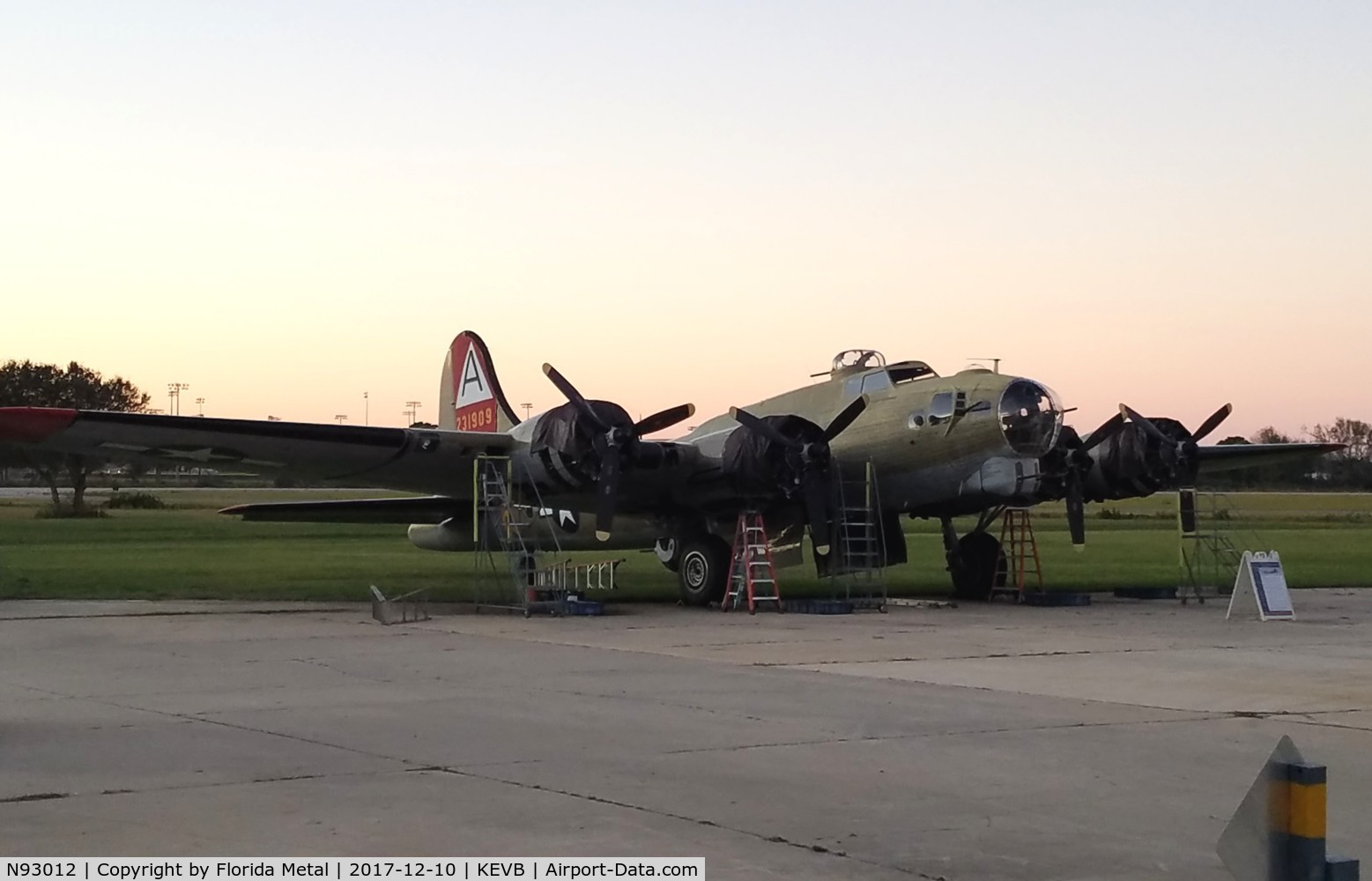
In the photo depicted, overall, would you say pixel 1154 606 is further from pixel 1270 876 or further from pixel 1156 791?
pixel 1270 876

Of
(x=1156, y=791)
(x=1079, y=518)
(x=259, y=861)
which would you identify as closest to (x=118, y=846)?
(x=259, y=861)

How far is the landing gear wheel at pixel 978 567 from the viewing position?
25625 mm

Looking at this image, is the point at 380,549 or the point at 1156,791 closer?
the point at 1156,791

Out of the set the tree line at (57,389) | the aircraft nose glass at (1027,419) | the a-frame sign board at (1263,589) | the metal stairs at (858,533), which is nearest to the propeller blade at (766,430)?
the metal stairs at (858,533)

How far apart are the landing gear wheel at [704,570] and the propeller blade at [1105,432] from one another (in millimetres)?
6112

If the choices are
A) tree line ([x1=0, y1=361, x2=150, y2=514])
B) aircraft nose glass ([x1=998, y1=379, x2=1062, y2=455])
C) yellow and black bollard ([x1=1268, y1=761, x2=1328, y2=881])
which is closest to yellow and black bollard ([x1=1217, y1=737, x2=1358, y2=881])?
yellow and black bollard ([x1=1268, y1=761, x2=1328, y2=881])

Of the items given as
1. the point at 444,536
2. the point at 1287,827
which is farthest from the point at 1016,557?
the point at 1287,827

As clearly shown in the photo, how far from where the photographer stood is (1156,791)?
817 cm

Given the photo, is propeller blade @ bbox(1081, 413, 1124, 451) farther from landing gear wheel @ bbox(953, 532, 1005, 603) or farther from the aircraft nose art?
the aircraft nose art

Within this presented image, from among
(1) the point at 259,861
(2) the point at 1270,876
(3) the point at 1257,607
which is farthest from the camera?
(3) the point at 1257,607

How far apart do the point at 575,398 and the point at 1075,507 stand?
26.0ft

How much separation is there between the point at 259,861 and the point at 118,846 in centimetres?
75

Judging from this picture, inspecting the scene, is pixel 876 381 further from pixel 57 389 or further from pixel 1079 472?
pixel 57 389

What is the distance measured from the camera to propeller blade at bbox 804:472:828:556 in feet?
74.6
